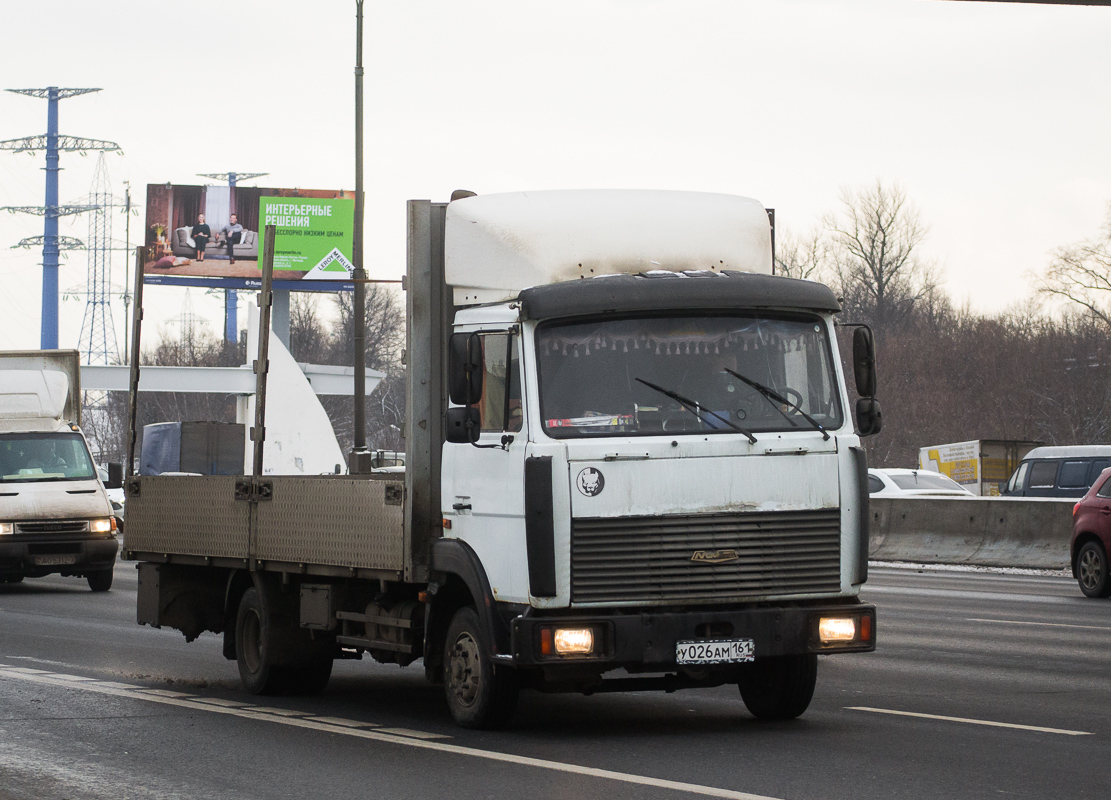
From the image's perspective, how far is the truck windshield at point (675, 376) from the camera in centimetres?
893

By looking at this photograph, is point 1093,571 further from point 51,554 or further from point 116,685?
point 51,554

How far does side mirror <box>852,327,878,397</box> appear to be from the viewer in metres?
9.31

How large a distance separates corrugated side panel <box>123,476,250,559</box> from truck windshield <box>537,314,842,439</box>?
3.61 meters

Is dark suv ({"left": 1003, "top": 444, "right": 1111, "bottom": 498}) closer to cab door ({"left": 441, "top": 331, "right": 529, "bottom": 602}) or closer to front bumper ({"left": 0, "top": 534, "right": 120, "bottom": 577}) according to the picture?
front bumper ({"left": 0, "top": 534, "right": 120, "bottom": 577})

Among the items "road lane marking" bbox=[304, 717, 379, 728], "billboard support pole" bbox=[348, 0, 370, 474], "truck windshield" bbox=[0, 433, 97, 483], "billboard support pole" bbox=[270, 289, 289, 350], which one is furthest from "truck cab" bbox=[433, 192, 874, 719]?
"billboard support pole" bbox=[270, 289, 289, 350]

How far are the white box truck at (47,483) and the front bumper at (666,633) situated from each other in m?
15.0

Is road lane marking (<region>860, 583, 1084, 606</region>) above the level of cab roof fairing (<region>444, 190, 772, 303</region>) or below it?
below

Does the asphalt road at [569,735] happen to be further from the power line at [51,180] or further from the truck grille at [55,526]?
the power line at [51,180]

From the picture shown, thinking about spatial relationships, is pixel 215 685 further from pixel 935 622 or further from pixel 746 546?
pixel 935 622

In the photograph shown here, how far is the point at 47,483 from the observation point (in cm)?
2283

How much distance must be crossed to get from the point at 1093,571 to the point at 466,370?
1365 centimetres

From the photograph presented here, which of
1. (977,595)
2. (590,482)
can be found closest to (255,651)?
(590,482)

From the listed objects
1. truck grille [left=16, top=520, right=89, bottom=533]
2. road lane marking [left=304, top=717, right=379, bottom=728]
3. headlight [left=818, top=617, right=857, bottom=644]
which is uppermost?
truck grille [left=16, top=520, right=89, bottom=533]

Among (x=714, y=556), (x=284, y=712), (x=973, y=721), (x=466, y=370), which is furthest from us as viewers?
(x=284, y=712)
